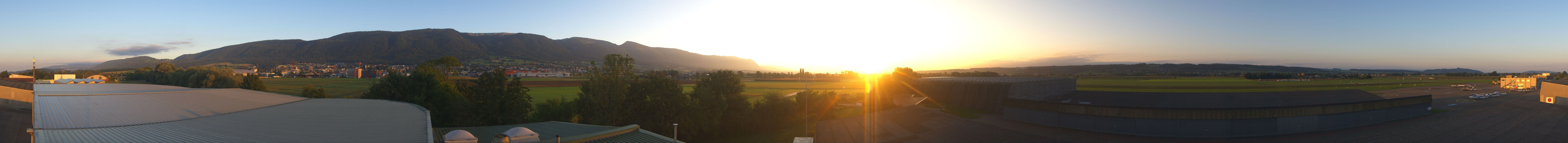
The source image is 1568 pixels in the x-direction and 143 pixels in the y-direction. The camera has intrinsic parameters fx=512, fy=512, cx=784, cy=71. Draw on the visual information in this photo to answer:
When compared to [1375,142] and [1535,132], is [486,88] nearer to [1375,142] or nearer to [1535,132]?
[1375,142]

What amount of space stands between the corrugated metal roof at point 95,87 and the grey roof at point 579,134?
19.3 meters

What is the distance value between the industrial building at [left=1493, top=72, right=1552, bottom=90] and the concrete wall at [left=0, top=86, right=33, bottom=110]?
399ft

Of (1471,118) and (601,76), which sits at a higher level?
(601,76)

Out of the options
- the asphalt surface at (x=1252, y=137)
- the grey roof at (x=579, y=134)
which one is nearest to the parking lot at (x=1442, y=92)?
the asphalt surface at (x=1252, y=137)

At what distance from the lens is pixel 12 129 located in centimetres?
2161

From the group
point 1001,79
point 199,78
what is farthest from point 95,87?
point 1001,79

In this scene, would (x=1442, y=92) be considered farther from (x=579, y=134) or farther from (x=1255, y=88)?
(x=579, y=134)

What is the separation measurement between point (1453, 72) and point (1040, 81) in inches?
4090

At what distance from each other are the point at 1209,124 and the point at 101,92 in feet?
144

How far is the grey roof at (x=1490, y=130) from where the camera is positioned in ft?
64.3

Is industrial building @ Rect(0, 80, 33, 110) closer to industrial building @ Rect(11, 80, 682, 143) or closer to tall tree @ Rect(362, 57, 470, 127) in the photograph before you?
industrial building @ Rect(11, 80, 682, 143)

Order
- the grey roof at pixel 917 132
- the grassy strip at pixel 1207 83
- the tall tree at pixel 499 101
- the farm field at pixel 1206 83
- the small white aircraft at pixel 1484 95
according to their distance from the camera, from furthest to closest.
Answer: the farm field at pixel 1206 83 < the grassy strip at pixel 1207 83 < the small white aircraft at pixel 1484 95 < the tall tree at pixel 499 101 < the grey roof at pixel 917 132

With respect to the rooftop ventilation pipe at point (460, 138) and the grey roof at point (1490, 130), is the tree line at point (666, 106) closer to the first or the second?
the rooftop ventilation pipe at point (460, 138)

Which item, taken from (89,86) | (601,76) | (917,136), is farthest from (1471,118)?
(89,86)
